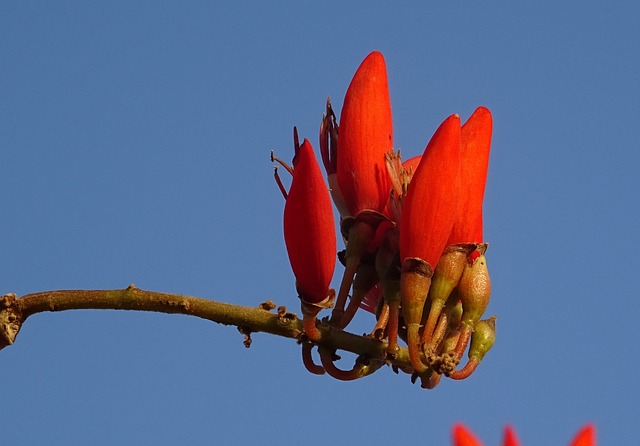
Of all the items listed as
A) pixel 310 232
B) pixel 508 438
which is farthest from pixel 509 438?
pixel 310 232

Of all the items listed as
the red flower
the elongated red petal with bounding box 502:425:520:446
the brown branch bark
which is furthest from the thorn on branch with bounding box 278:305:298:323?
the elongated red petal with bounding box 502:425:520:446

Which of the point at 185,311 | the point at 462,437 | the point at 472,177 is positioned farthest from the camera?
the point at 472,177

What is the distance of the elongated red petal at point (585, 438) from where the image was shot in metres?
0.59

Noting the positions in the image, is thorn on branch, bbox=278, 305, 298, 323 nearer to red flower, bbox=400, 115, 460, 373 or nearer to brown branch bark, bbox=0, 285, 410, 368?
brown branch bark, bbox=0, 285, 410, 368

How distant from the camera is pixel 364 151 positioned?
189 cm

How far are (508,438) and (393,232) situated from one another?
49.4 inches

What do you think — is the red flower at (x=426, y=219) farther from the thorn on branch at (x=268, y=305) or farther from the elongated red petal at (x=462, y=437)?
the elongated red petal at (x=462, y=437)

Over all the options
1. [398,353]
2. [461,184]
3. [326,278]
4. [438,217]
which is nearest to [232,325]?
[326,278]

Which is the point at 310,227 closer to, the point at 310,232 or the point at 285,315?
the point at 310,232

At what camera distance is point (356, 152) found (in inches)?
74.6

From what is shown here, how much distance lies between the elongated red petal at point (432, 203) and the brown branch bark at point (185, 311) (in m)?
0.21

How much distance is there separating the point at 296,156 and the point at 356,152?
15cm

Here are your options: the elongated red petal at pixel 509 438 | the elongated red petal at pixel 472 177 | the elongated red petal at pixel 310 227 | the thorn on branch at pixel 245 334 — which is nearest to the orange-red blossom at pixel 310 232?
the elongated red petal at pixel 310 227

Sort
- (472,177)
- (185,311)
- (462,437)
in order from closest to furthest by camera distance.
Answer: (462,437) < (185,311) < (472,177)
